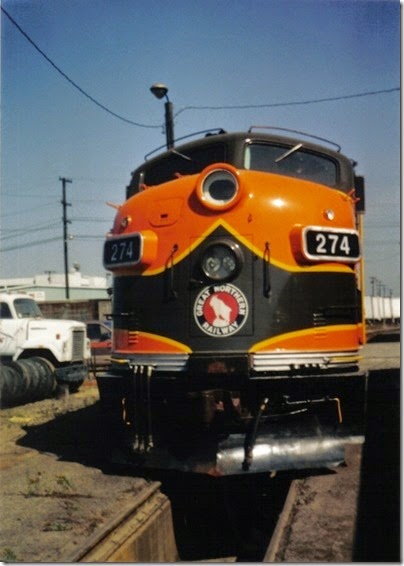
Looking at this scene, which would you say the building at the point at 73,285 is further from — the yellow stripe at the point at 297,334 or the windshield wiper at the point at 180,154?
the yellow stripe at the point at 297,334

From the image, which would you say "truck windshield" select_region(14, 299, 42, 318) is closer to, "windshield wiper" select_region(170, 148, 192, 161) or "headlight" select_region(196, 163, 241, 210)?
"windshield wiper" select_region(170, 148, 192, 161)

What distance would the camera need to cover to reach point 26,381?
9.14 m

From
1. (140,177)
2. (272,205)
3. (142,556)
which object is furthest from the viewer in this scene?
(140,177)

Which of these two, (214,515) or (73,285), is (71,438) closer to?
(214,515)

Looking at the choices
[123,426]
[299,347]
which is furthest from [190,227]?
[123,426]

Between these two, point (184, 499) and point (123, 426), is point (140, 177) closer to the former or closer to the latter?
point (123, 426)

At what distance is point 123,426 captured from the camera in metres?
4.65

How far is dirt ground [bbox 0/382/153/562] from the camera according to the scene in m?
3.38

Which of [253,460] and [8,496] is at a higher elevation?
[253,460]

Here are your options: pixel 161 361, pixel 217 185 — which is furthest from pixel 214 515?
pixel 217 185

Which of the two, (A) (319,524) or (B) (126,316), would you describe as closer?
(A) (319,524)

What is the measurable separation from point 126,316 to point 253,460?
152cm

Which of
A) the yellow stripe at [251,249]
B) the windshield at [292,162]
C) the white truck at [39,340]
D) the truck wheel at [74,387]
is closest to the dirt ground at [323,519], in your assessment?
the yellow stripe at [251,249]

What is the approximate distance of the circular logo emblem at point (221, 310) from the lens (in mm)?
4262
